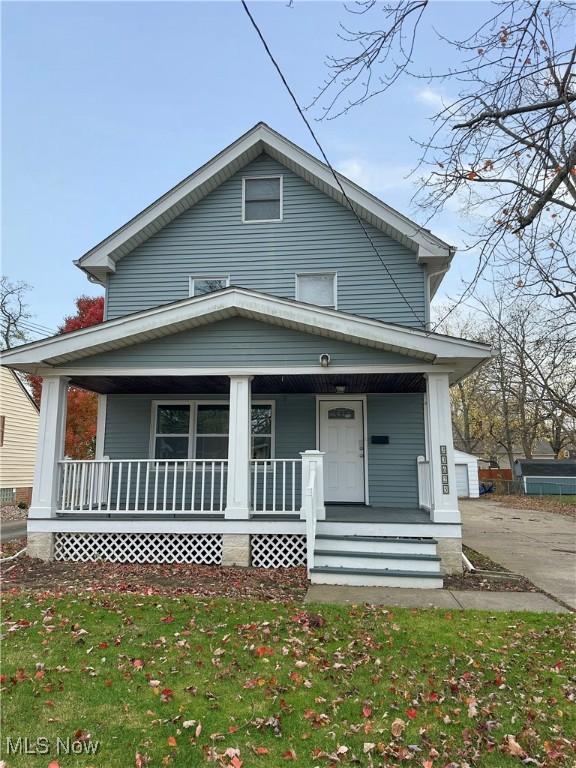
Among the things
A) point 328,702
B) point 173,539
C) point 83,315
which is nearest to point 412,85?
point 328,702

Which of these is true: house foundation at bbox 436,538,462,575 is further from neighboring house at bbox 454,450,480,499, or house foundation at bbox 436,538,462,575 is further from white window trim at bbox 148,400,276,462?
neighboring house at bbox 454,450,480,499

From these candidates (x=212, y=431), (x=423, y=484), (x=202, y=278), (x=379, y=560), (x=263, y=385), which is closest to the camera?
(x=379, y=560)

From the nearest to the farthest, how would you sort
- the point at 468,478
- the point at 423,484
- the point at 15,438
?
the point at 423,484 → the point at 15,438 → the point at 468,478

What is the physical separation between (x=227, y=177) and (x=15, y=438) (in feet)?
53.8

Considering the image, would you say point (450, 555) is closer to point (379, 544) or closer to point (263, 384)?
point (379, 544)

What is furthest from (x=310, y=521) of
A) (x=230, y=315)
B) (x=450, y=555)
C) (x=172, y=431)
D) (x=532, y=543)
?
(x=532, y=543)

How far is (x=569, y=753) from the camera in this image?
2.88m

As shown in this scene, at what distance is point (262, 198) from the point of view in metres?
10.5

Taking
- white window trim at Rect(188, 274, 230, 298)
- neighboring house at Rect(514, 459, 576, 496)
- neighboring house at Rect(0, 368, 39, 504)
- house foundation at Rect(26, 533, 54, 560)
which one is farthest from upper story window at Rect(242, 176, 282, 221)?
neighboring house at Rect(514, 459, 576, 496)

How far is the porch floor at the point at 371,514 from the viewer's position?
7469mm

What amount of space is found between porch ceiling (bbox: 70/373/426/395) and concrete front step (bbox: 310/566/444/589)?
3056 millimetres

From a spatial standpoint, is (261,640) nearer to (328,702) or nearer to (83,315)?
(328,702)

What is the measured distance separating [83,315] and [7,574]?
18.7m

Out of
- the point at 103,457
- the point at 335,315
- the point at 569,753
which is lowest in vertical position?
the point at 569,753
